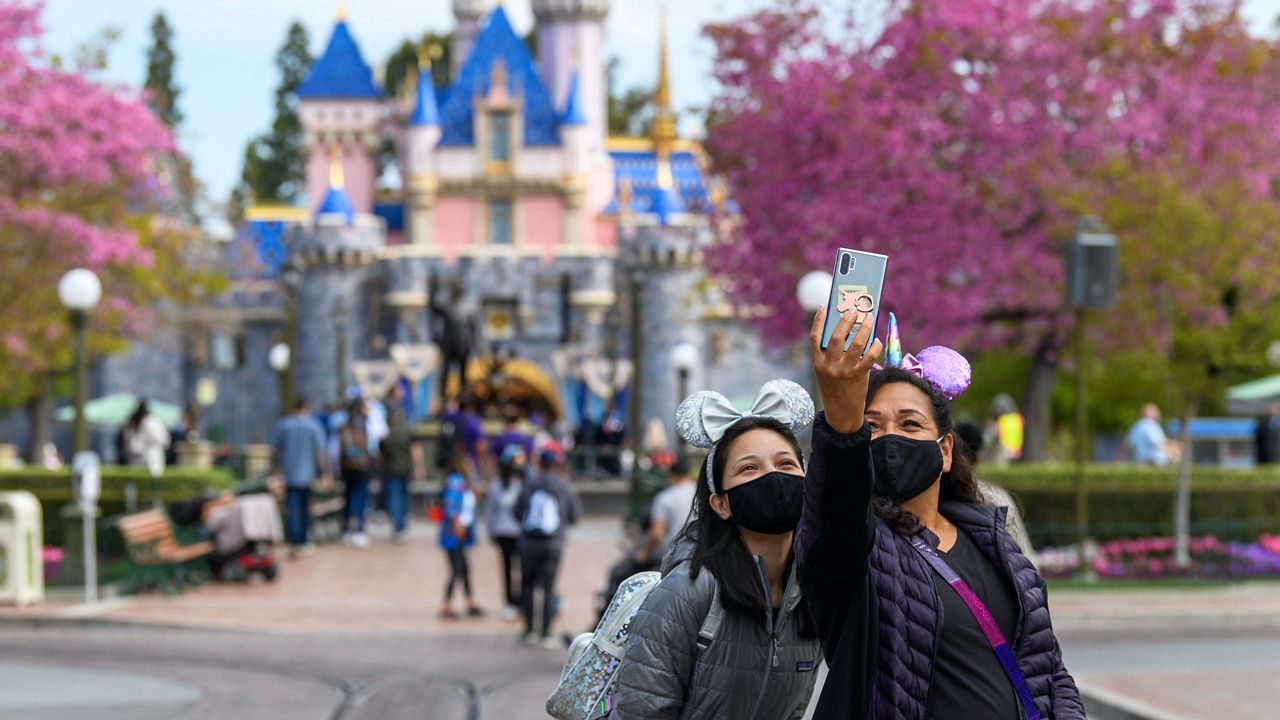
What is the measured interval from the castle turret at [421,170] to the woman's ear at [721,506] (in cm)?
4978

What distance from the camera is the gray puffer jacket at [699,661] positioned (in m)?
3.95

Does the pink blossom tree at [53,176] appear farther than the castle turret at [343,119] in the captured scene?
No

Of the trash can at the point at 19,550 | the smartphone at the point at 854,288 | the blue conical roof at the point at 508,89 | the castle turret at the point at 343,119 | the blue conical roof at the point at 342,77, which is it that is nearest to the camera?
the smartphone at the point at 854,288

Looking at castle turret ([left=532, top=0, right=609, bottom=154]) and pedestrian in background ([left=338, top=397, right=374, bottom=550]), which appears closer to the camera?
pedestrian in background ([left=338, top=397, right=374, bottom=550])

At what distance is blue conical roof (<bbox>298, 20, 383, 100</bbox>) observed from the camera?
57656 millimetres

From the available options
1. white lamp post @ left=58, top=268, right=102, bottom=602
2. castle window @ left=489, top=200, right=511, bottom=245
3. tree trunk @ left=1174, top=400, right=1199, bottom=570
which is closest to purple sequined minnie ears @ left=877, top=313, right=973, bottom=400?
white lamp post @ left=58, top=268, right=102, bottom=602

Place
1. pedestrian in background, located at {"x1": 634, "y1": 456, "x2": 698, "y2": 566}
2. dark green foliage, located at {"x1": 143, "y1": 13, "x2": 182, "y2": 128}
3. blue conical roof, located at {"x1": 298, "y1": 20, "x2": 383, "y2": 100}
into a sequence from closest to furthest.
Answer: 1. pedestrian in background, located at {"x1": 634, "y1": 456, "x2": 698, "y2": 566}
2. blue conical roof, located at {"x1": 298, "y1": 20, "x2": 383, "y2": 100}
3. dark green foliage, located at {"x1": 143, "y1": 13, "x2": 182, "y2": 128}

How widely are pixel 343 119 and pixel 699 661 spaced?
54.8 m

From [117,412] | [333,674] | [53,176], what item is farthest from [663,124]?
[333,674]

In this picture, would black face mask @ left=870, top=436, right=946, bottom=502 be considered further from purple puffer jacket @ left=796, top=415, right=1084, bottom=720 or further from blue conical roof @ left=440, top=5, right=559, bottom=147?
blue conical roof @ left=440, top=5, right=559, bottom=147

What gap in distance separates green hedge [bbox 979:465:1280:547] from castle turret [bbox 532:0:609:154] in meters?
36.6

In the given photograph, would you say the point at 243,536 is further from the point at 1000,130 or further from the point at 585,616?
the point at 1000,130

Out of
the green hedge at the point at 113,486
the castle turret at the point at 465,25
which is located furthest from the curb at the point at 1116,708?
the castle turret at the point at 465,25

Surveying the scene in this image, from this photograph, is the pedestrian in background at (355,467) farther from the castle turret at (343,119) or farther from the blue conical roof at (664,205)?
the castle turret at (343,119)
